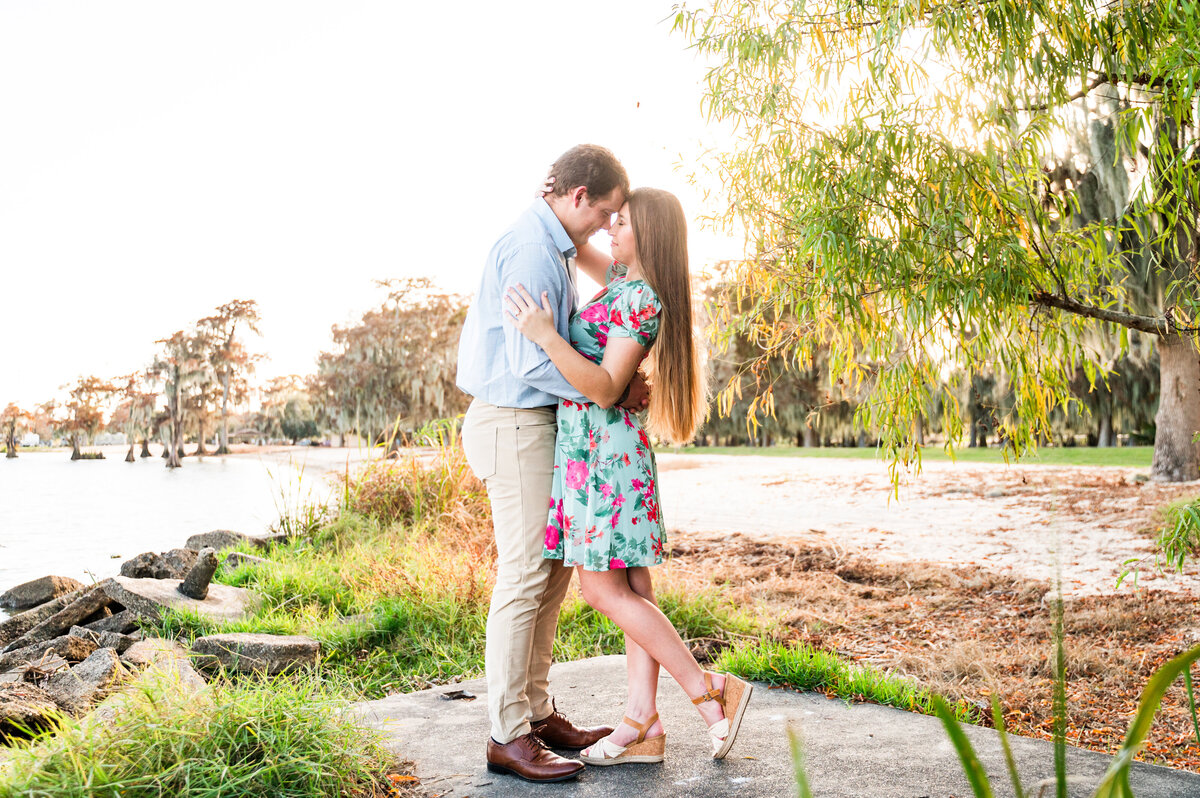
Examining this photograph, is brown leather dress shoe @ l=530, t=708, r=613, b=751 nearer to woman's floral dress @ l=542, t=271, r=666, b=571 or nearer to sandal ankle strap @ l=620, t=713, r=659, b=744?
sandal ankle strap @ l=620, t=713, r=659, b=744

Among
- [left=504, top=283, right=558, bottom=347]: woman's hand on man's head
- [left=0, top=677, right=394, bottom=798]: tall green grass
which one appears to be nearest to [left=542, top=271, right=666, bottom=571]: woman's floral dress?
[left=504, top=283, right=558, bottom=347]: woman's hand on man's head

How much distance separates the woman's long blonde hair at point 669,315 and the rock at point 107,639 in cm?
317

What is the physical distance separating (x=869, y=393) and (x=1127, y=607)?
2.63 m

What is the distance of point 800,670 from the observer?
356 cm

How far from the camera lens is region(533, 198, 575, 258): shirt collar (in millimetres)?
2719

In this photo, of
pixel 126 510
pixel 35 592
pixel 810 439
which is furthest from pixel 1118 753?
pixel 810 439

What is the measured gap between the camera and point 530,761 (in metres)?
2.53

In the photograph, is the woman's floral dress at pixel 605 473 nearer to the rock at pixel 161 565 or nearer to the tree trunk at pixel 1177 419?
the rock at pixel 161 565

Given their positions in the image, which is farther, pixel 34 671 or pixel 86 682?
pixel 34 671

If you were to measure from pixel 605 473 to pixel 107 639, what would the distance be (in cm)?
330

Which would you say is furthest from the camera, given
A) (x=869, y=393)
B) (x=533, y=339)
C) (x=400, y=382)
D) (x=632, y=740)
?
(x=400, y=382)

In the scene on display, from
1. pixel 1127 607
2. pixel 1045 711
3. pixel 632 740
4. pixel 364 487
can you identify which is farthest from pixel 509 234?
pixel 364 487

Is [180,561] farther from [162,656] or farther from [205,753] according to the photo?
[205,753]

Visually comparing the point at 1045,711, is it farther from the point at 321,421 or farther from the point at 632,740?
the point at 321,421
